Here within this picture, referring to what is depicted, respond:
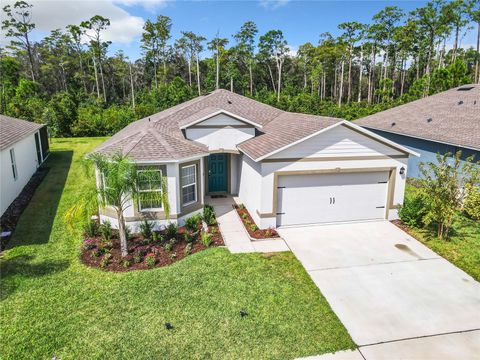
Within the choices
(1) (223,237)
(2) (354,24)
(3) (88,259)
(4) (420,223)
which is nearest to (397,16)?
(2) (354,24)

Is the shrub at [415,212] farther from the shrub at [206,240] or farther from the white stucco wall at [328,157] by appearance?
the shrub at [206,240]

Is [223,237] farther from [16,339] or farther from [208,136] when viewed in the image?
[16,339]

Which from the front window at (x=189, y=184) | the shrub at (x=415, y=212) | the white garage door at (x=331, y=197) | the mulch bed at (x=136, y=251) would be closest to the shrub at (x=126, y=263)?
the mulch bed at (x=136, y=251)

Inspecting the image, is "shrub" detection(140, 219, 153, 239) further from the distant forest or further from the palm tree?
the distant forest

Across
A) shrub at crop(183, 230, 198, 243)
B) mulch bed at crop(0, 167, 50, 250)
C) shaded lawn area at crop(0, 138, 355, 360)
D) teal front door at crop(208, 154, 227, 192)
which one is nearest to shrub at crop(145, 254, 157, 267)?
shaded lawn area at crop(0, 138, 355, 360)

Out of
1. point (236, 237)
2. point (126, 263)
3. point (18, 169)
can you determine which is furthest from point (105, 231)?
point (18, 169)

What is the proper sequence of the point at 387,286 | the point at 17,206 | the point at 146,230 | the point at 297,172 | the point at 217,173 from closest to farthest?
the point at 387,286, the point at 146,230, the point at 297,172, the point at 17,206, the point at 217,173

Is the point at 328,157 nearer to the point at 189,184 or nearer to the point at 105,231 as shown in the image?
the point at 189,184
